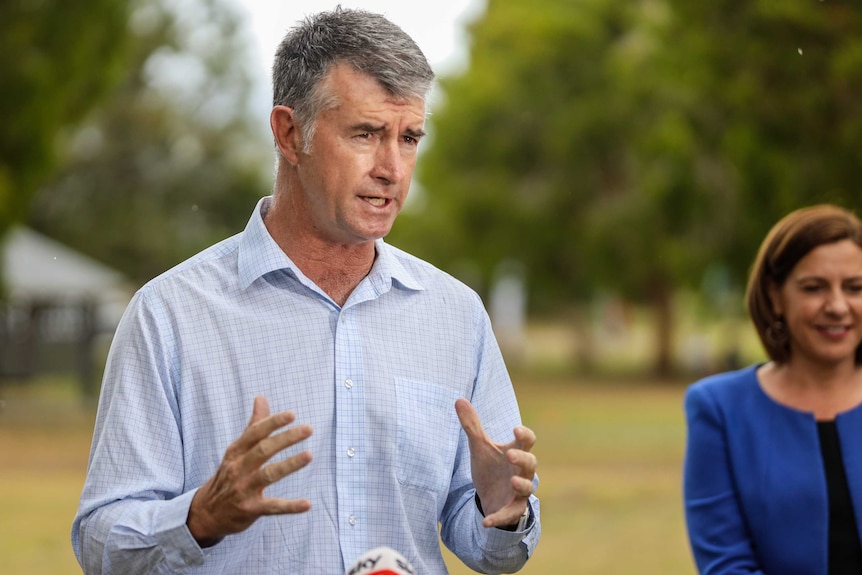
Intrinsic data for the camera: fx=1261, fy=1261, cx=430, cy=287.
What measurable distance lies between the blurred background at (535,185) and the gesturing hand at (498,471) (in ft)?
22.7

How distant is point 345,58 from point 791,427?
156 cm

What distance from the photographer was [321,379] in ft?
7.75

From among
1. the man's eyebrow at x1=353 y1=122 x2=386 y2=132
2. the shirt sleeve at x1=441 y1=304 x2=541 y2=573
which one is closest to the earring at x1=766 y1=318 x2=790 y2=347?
the shirt sleeve at x1=441 y1=304 x2=541 y2=573

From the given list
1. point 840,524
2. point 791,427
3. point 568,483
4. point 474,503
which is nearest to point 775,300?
point 791,427

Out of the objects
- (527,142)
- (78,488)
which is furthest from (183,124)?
(78,488)

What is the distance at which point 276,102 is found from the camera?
245 cm

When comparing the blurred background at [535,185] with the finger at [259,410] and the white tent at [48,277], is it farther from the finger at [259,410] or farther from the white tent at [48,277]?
the finger at [259,410]

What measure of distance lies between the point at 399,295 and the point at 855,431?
132cm

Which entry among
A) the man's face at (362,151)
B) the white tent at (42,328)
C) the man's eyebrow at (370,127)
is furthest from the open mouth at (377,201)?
the white tent at (42,328)

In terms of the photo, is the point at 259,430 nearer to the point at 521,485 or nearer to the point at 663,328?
the point at 521,485

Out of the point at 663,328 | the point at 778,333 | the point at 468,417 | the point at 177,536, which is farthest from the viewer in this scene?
the point at 663,328

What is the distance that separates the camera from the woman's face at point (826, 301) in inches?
125

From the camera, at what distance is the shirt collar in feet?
7.89

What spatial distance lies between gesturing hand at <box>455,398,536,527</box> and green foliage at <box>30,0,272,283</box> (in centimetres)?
3218
